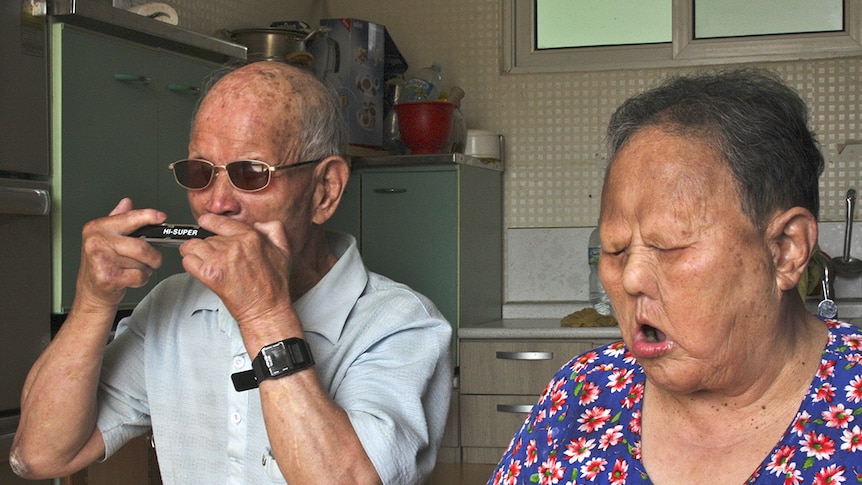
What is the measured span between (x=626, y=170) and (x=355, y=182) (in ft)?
9.88

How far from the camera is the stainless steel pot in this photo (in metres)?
3.67

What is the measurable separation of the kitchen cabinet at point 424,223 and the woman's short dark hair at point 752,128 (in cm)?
278

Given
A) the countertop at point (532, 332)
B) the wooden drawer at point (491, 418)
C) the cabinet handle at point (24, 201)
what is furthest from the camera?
the wooden drawer at point (491, 418)

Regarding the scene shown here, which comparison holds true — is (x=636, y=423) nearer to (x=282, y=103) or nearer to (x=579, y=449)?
(x=579, y=449)

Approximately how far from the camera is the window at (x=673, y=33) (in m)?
4.29

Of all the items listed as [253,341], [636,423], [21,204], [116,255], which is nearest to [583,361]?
[636,423]

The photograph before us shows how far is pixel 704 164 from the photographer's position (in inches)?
46.7

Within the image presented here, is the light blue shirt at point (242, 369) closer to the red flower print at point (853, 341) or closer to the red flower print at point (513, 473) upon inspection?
the red flower print at point (513, 473)

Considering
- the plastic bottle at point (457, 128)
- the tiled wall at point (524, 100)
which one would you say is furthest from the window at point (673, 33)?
the plastic bottle at point (457, 128)

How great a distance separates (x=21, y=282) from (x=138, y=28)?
762 mm

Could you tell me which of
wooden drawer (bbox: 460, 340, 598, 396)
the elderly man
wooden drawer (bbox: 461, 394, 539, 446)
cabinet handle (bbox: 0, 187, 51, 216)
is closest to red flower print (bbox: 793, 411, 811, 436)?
the elderly man

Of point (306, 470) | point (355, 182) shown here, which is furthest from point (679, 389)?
point (355, 182)

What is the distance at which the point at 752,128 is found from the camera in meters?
1.19

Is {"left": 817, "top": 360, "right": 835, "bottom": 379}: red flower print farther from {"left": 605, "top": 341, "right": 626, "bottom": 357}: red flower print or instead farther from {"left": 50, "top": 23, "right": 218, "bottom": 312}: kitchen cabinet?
{"left": 50, "top": 23, "right": 218, "bottom": 312}: kitchen cabinet
